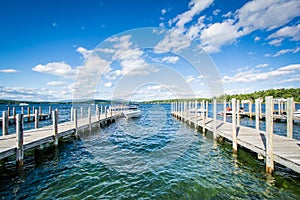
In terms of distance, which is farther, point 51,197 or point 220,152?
point 220,152

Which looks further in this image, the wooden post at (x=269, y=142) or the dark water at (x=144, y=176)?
the wooden post at (x=269, y=142)

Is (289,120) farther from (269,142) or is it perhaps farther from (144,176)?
(144,176)

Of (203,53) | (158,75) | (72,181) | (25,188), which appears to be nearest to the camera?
(25,188)

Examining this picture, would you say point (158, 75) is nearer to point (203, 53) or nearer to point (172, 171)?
point (203, 53)

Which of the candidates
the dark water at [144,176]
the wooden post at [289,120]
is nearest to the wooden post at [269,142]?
the dark water at [144,176]

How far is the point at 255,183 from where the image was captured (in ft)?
21.5

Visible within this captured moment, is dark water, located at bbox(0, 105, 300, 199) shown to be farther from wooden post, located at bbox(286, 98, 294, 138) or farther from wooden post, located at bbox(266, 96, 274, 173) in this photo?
wooden post, located at bbox(286, 98, 294, 138)

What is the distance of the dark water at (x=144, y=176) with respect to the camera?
5.98 meters

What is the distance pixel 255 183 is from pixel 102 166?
6.58 m

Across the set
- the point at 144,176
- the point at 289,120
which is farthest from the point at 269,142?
the point at 144,176

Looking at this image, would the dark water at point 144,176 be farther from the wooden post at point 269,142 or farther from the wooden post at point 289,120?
the wooden post at point 289,120

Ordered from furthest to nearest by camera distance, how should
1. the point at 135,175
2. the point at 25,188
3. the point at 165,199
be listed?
the point at 135,175 → the point at 25,188 → the point at 165,199

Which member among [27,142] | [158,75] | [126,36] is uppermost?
[126,36]

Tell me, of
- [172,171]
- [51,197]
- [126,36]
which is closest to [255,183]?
[172,171]
